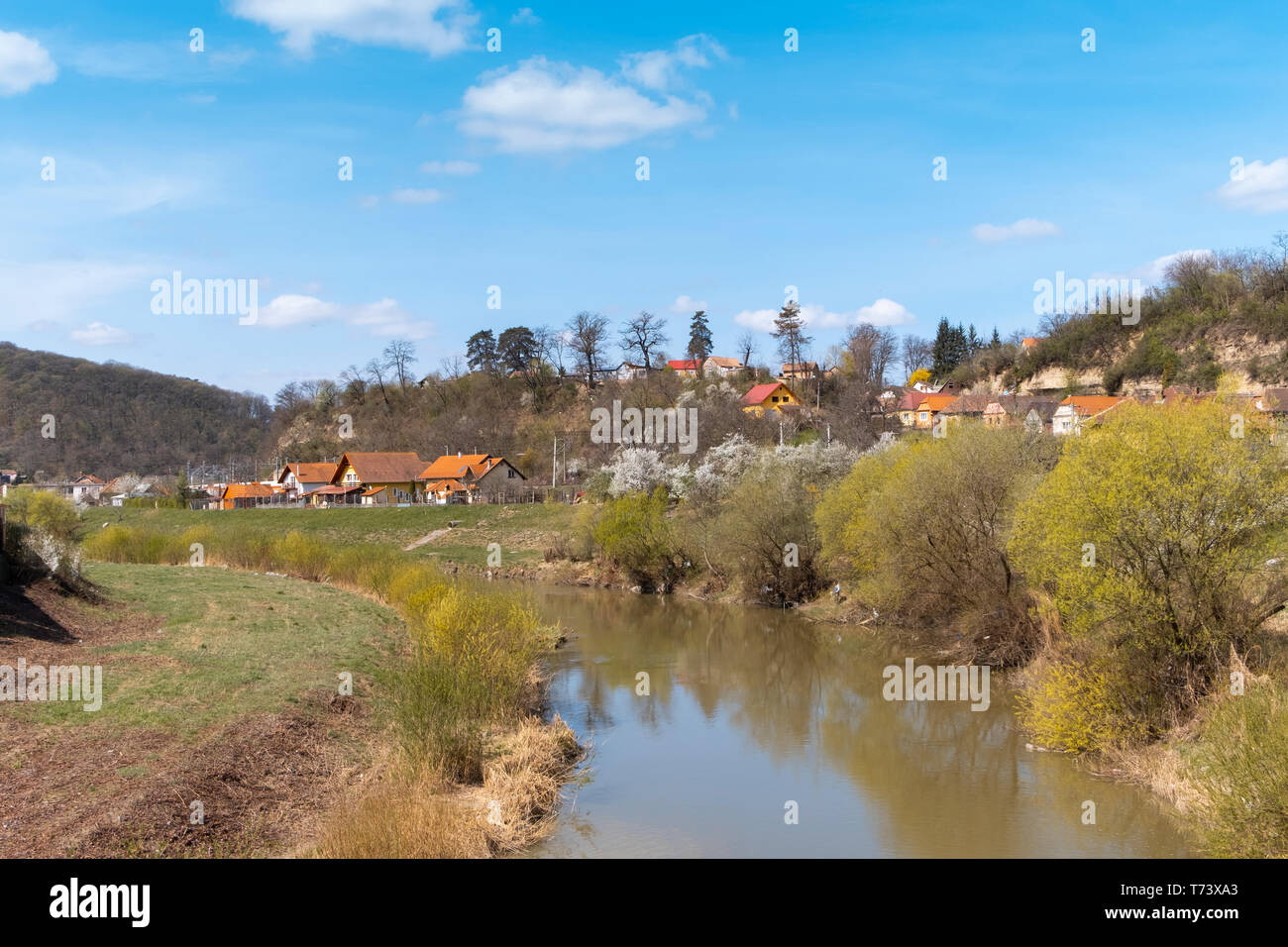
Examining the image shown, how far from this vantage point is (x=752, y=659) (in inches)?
1193

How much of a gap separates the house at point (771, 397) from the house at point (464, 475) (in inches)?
908

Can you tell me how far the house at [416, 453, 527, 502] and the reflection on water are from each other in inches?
2137

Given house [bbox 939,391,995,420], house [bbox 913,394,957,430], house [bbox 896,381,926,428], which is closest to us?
house [bbox 939,391,995,420]

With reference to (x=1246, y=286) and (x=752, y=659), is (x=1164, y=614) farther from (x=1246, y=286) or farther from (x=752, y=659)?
(x=1246, y=286)

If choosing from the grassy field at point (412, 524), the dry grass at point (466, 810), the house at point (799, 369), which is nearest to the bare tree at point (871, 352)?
the house at point (799, 369)

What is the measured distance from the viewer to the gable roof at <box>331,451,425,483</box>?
90500 millimetres

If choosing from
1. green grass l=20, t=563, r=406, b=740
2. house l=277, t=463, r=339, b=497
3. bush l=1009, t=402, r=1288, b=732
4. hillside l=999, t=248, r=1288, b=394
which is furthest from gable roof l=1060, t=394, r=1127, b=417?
house l=277, t=463, r=339, b=497

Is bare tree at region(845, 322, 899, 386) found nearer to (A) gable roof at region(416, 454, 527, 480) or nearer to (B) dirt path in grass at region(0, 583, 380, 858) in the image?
(A) gable roof at region(416, 454, 527, 480)

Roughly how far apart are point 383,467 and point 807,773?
3118 inches

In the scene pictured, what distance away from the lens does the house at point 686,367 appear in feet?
364
